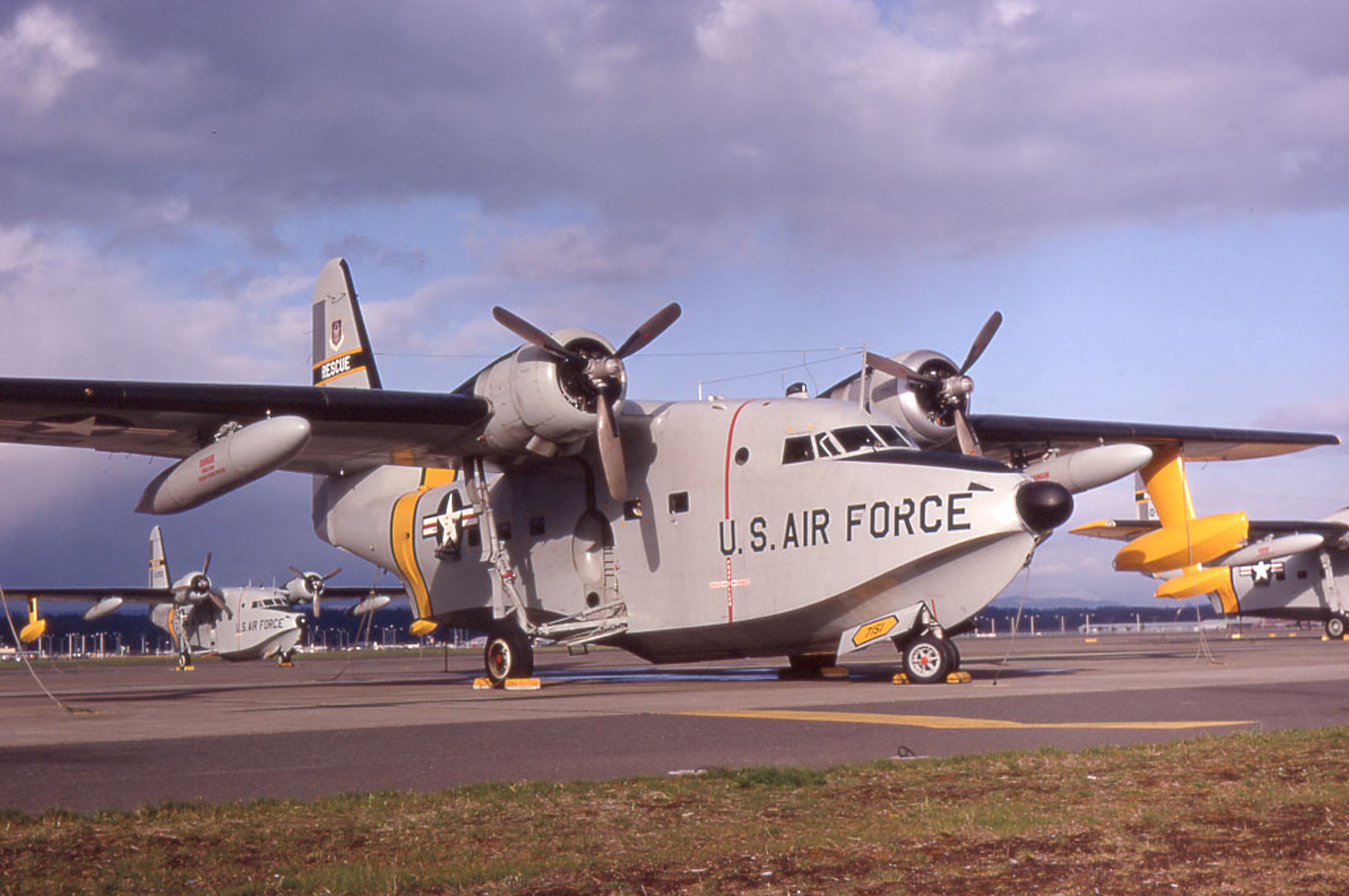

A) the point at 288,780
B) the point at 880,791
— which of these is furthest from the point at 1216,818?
the point at 288,780

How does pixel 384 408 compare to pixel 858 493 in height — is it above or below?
above

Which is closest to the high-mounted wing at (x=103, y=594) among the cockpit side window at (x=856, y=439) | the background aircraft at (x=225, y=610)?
the background aircraft at (x=225, y=610)

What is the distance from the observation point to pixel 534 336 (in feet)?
61.0

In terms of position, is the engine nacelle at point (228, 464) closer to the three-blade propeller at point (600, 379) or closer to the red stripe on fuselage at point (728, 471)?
the three-blade propeller at point (600, 379)

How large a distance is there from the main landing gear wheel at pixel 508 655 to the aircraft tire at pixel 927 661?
584cm

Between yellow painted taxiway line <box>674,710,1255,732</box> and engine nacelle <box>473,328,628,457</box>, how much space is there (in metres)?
7.28

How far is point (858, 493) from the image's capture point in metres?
17.5

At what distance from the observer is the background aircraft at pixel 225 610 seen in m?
43.1

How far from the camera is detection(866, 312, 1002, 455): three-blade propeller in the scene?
66.4 feet

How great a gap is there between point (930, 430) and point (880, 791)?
14.6 m

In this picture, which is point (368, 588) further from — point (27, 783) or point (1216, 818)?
point (1216, 818)

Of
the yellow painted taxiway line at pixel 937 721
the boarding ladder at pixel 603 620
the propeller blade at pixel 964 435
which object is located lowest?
the yellow painted taxiway line at pixel 937 721

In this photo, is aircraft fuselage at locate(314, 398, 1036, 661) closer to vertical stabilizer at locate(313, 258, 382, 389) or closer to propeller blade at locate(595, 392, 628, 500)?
propeller blade at locate(595, 392, 628, 500)

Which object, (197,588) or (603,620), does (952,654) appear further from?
(197,588)
